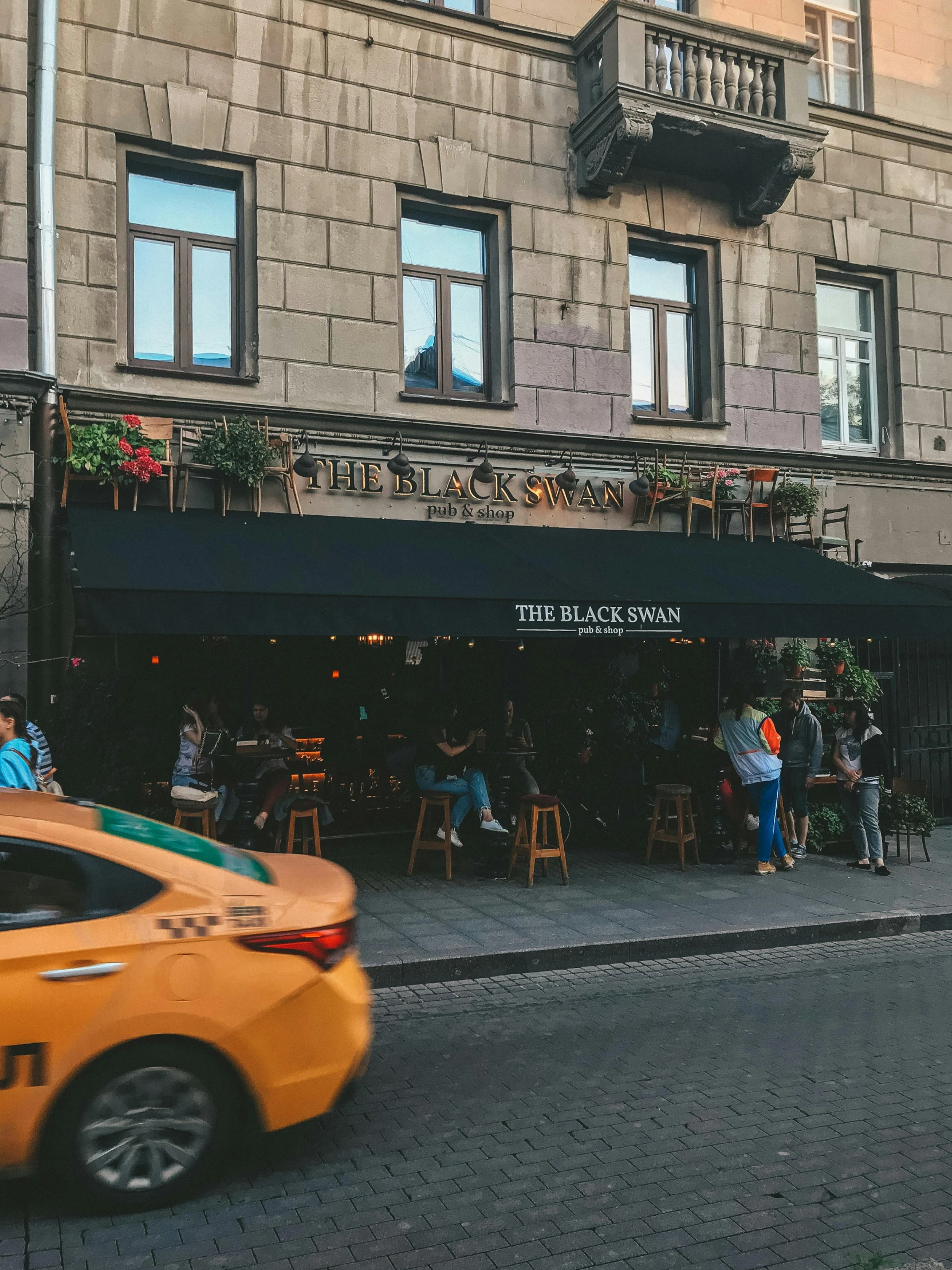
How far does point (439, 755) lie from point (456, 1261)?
686 centimetres

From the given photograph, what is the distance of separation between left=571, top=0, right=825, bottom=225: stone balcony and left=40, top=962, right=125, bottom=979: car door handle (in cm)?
1104

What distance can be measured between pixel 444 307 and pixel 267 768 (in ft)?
18.6

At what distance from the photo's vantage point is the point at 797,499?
43.5 ft

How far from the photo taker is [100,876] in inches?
162

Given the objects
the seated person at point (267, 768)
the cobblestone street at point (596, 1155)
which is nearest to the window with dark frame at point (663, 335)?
the seated person at point (267, 768)

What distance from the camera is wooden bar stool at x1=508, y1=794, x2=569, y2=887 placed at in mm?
9938

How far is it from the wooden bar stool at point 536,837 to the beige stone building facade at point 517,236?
3485 mm

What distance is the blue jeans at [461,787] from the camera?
10.5 meters

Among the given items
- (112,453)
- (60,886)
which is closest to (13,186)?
(112,453)

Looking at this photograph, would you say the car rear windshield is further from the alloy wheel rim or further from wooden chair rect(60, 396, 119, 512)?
wooden chair rect(60, 396, 119, 512)

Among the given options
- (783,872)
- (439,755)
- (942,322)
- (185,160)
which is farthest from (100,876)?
(942,322)

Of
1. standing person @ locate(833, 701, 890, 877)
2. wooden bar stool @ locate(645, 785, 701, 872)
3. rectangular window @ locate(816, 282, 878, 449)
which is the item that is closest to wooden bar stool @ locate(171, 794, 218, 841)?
wooden bar stool @ locate(645, 785, 701, 872)

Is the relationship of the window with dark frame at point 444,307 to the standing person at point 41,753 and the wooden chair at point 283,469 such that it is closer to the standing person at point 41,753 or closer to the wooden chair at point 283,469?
the wooden chair at point 283,469

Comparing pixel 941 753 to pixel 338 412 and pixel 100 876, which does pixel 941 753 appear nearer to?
pixel 338 412
